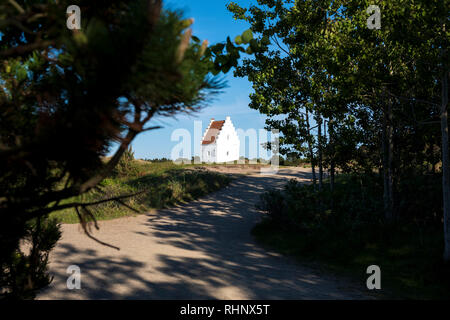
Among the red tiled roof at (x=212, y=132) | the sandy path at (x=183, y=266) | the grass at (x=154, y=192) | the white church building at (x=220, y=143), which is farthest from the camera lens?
the red tiled roof at (x=212, y=132)

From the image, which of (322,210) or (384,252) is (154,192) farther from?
(384,252)

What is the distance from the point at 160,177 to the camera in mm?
21188

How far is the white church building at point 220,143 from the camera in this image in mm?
38375

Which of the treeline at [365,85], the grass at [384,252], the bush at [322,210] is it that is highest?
the treeline at [365,85]

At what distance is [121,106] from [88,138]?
1.03 feet

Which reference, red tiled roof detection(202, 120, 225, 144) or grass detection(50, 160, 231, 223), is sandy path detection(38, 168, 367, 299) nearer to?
grass detection(50, 160, 231, 223)

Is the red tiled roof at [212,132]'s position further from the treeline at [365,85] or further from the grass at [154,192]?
the treeline at [365,85]

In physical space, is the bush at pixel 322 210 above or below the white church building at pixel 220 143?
below

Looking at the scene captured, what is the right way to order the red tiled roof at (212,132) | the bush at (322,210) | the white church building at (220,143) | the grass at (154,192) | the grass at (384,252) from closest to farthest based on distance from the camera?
1. the grass at (384,252)
2. the bush at (322,210)
3. the grass at (154,192)
4. the white church building at (220,143)
5. the red tiled roof at (212,132)

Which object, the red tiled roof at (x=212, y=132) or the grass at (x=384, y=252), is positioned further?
the red tiled roof at (x=212, y=132)

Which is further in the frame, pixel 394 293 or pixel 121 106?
pixel 394 293

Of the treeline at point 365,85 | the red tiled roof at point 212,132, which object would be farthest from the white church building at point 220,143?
the treeline at point 365,85
